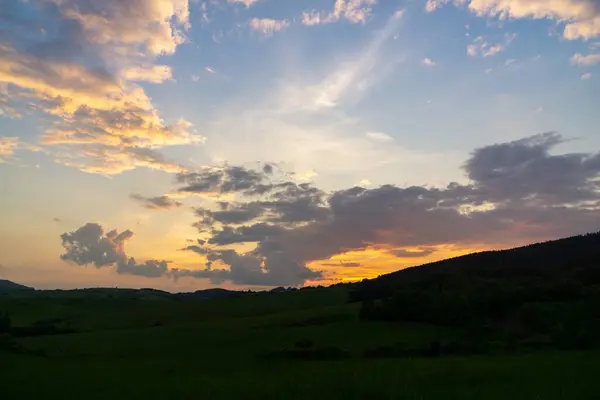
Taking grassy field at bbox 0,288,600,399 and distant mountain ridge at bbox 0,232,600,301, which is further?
distant mountain ridge at bbox 0,232,600,301

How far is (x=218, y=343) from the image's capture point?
64.7 meters

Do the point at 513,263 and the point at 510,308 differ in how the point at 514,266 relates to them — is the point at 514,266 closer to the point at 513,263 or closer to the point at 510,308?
the point at 513,263

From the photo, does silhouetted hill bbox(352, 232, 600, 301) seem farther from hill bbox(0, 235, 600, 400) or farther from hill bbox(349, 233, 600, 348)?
hill bbox(349, 233, 600, 348)

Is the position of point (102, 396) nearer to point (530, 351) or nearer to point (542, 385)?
point (542, 385)

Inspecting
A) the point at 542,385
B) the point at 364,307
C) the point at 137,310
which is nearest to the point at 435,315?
the point at 364,307

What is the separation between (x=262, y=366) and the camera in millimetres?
38250

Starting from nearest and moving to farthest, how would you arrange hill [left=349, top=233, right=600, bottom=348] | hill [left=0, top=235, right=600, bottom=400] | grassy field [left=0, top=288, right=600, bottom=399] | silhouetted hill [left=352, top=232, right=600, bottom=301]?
grassy field [left=0, top=288, right=600, bottom=399] → hill [left=0, top=235, right=600, bottom=400] → hill [left=349, top=233, right=600, bottom=348] → silhouetted hill [left=352, top=232, right=600, bottom=301]

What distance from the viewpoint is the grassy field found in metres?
21.9

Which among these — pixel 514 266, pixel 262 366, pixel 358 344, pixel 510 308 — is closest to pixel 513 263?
pixel 514 266

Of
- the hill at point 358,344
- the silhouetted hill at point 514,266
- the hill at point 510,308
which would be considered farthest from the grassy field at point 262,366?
the silhouetted hill at point 514,266

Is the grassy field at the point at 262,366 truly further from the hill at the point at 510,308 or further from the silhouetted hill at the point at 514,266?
the silhouetted hill at the point at 514,266

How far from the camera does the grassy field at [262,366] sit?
2186 centimetres

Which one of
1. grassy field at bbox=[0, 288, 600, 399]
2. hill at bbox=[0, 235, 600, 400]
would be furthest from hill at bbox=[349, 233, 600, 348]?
grassy field at bbox=[0, 288, 600, 399]

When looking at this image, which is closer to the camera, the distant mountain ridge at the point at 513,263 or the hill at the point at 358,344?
the hill at the point at 358,344
